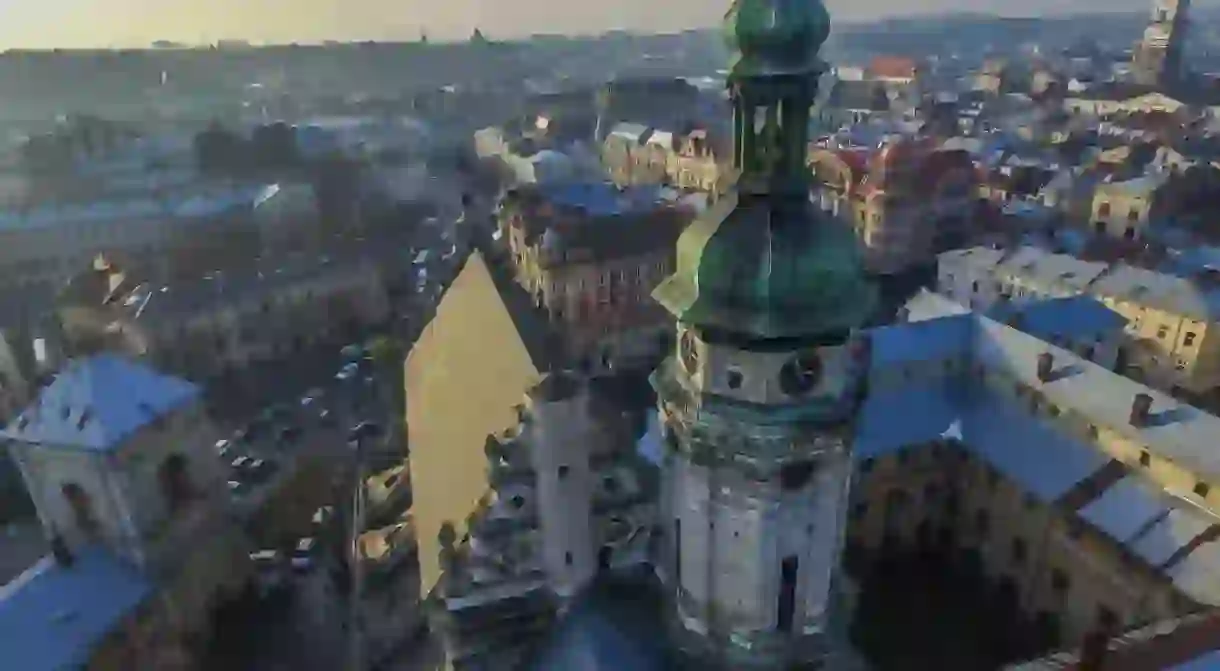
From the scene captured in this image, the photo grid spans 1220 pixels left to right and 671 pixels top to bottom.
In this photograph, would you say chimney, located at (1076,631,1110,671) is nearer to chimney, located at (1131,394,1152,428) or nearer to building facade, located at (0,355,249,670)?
chimney, located at (1131,394,1152,428)

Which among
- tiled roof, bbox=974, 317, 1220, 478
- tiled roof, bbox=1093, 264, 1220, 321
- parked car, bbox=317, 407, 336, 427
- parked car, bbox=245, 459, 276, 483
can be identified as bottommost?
parked car, bbox=245, 459, 276, 483

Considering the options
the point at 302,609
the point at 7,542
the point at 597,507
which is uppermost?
the point at 597,507

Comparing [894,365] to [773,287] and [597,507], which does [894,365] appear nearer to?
[597,507]

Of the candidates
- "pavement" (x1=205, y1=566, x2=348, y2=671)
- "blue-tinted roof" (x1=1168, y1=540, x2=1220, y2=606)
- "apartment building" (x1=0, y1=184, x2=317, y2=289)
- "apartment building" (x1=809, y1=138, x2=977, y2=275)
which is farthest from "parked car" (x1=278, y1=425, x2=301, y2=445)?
"apartment building" (x1=809, y1=138, x2=977, y2=275)

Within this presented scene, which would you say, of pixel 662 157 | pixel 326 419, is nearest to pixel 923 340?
pixel 326 419

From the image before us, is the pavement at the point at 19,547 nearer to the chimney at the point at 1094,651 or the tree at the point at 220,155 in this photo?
the chimney at the point at 1094,651

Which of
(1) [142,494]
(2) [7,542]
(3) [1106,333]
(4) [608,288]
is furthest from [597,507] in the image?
(4) [608,288]
